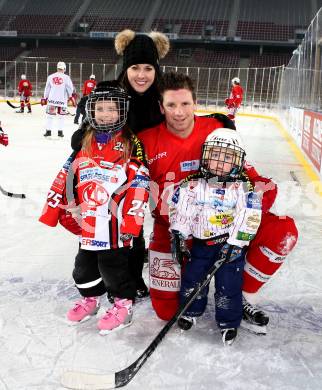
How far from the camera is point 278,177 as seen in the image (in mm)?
4672

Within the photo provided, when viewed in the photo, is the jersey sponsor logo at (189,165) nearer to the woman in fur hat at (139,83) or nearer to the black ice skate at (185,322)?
the woman in fur hat at (139,83)

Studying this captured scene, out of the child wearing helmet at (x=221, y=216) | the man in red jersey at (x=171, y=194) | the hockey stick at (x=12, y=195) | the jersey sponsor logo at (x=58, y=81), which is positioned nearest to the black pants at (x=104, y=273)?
the man in red jersey at (x=171, y=194)

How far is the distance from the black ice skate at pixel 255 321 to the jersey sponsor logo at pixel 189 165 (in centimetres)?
58

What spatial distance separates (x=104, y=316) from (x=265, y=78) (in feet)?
47.3

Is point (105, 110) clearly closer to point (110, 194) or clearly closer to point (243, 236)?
point (110, 194)

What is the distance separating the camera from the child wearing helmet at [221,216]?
5.16 feet

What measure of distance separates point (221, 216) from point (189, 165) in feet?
0.89

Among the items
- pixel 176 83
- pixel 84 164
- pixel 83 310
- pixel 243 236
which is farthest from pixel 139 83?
pixel 83 310

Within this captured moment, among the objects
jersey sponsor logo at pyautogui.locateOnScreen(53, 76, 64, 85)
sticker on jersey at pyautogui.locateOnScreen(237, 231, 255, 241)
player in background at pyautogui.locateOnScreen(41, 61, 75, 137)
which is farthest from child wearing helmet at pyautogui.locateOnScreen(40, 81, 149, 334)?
jersey sponsor logo at pyautogui.locateOnScreen(53, 76, 64, 85)

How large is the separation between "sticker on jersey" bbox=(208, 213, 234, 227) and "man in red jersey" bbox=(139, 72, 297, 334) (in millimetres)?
152

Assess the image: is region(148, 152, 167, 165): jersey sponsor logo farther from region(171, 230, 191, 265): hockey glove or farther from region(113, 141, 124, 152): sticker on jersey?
region(171, 230, 191, 265): hockey glove

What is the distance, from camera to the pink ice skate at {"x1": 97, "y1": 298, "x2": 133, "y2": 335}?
164 centimetres

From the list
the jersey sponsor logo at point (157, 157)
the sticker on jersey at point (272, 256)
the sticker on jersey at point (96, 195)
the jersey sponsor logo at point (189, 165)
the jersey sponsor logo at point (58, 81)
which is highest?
the jersey sponsor logo at point (58, 81)

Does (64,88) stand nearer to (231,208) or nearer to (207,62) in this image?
(231,208)
